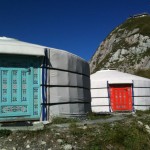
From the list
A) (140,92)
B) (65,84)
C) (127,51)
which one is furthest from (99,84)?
(127,51)

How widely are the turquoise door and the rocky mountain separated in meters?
31.7

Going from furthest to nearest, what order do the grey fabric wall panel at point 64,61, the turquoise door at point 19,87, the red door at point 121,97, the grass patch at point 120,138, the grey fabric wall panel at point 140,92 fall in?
the red door at point 121,97, the grey fabric wall panel at point 140,92, the grey fabric wall panel at point 64,61, the turquoise door at point 19,87, the grass patch at point 120,138

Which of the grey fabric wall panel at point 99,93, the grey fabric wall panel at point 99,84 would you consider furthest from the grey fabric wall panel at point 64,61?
the grey fabric wall panel at point 99,93

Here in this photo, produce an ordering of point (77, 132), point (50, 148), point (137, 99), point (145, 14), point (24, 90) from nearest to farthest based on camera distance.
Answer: point (50, 148) → point (77, 132) → point (24, 90) → point (137, 99) → point (145, 14)

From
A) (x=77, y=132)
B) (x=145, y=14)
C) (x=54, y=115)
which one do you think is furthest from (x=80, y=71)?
(x=145, y=14)

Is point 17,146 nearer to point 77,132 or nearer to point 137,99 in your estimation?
point 77,132

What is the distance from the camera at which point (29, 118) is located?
28.9 feet

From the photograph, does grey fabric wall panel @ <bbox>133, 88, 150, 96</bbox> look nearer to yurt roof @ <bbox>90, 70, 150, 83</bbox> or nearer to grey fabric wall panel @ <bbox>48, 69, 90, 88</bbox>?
yurt roof @ <bbox>90, 70, 150, 83</bbox>

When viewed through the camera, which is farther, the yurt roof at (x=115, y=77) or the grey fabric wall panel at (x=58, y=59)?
the yurt roof at (x=115, y=77)

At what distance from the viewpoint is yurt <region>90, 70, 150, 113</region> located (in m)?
15.6

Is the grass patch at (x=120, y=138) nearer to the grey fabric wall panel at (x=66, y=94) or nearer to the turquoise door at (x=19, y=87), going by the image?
the grey fabric wall panel at (x=66, y=94)

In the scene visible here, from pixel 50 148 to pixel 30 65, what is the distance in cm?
309

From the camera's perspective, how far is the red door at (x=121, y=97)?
15.7 m

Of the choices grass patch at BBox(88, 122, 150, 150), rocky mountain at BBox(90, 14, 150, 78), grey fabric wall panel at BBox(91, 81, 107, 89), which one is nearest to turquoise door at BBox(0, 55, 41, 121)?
grass patch at BBox(88, 122, 150, 150)
